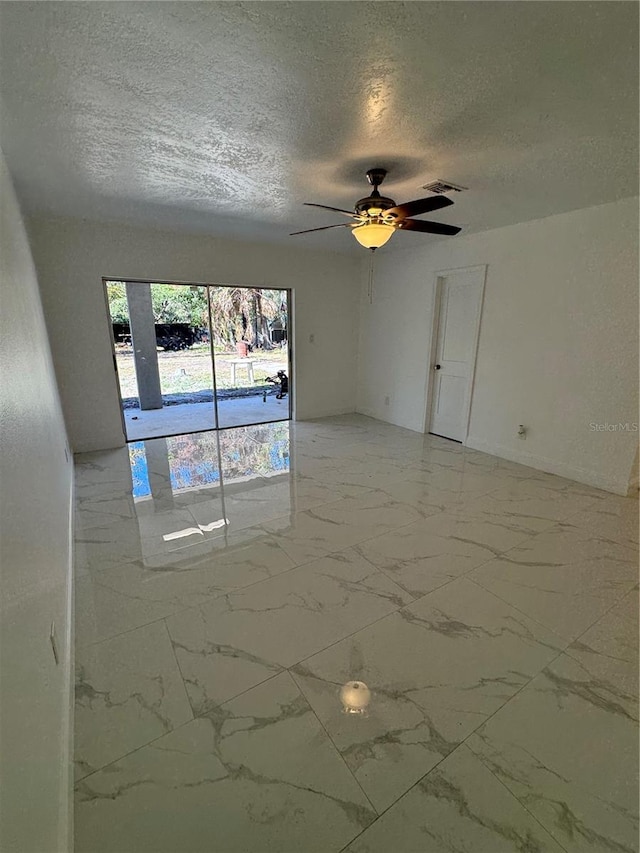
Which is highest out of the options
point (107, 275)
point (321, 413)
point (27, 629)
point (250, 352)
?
→ point (107, 275)

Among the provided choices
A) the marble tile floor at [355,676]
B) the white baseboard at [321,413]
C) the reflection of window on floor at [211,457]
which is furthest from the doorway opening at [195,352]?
the marble tile floor at [355,676]

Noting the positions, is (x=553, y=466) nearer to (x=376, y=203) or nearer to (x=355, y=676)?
(x=376, y=203)

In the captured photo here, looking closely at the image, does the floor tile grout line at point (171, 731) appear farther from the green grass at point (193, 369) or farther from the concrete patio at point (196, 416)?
the green grass at point (193, 369)

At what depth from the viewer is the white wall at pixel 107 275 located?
12.9ft

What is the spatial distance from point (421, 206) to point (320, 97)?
34.6 inches

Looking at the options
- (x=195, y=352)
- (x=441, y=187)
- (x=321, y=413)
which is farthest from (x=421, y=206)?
(x=195, y=352)

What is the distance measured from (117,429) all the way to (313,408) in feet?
9.16

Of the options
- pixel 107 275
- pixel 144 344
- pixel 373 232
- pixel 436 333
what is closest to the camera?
pixel 373 232

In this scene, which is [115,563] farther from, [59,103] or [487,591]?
[59,103]

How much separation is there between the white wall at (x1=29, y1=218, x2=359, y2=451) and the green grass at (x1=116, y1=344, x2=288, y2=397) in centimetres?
132

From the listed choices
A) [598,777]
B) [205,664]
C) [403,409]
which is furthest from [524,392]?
[205,664]

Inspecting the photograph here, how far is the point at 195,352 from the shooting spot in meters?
6.24

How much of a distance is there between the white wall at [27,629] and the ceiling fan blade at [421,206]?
219 cm

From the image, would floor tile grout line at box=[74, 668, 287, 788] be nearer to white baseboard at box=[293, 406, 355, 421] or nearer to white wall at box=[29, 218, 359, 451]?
white wall at box=[29, 218, 359, 451]
